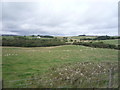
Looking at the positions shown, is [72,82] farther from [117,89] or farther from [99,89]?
[117,89]

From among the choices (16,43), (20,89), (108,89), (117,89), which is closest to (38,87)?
(20,89)

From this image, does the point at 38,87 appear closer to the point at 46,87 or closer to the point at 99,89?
the point at 46,87

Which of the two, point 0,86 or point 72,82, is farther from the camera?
point 72,82

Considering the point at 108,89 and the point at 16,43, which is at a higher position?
the point at 16,43

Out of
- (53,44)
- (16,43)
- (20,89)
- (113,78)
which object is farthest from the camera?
(53,44)

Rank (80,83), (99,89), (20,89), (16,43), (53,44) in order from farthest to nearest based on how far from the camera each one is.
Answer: (53,44) → (16,43) → (80,83) → (99,89) → (20,89)

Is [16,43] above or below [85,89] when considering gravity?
above

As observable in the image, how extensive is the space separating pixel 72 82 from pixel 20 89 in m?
2.10

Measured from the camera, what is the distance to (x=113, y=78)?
471 cm

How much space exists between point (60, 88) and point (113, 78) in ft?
8.51

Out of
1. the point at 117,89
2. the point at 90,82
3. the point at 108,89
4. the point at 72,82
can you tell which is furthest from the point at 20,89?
the point at 117,89

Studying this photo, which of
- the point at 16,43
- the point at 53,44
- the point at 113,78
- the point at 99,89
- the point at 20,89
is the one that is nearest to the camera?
the point at 20,89

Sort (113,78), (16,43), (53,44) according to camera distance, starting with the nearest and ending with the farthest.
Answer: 1. (113,78)
2. (16,43)
3. (53,44)

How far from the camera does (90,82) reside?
14.6ft
